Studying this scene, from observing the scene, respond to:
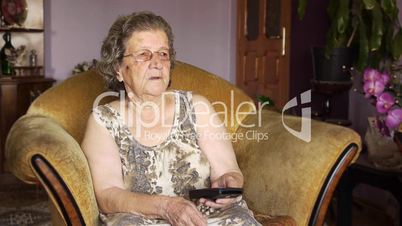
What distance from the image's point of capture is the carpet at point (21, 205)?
2696mm

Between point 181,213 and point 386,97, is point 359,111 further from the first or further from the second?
point 181,213

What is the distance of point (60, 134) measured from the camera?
1.44 metres

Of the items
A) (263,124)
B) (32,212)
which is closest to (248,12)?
(32,212)

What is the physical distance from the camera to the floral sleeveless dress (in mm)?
1435

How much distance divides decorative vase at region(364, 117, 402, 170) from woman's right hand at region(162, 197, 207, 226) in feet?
2.88

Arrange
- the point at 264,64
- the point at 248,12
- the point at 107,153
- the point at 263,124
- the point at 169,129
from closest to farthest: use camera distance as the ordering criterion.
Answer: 1. the point at 107,153
2. the point at 169,129
3. the point at 263,124
4. the point at 264,64
5. the point at 248,12

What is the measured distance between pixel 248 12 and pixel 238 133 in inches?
116

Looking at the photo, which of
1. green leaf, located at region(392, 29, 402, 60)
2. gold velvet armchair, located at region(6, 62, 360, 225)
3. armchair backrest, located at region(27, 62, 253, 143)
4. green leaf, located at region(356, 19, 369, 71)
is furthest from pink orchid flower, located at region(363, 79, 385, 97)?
green leaf, located at region(356, 19, 369, 71)

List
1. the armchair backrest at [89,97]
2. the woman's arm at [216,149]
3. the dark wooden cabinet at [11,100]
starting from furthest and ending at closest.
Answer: the dark wooden cabinet at [11,100]
the armchair backrest at [89,97]
the woman's arm at [216,149]

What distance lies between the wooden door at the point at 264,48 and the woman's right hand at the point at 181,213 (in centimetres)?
270

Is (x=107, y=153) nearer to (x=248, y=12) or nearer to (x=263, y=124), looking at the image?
(x=263, y=124)

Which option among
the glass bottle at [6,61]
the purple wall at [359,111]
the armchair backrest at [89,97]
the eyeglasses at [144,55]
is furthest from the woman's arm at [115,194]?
the glass bottle at [6,61]

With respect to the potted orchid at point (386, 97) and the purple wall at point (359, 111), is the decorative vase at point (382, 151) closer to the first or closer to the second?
the potted orchid at point (386, 97)

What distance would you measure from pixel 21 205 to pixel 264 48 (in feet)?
7.69
